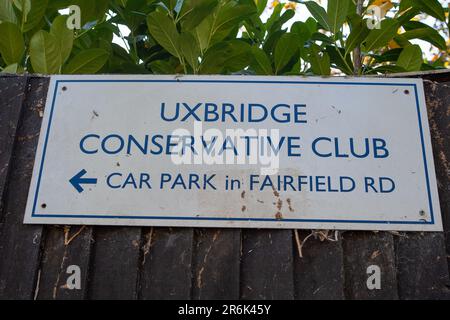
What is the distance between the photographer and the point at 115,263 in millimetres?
1243

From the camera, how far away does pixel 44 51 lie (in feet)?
4.90

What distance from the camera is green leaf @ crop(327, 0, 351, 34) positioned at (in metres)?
1.63

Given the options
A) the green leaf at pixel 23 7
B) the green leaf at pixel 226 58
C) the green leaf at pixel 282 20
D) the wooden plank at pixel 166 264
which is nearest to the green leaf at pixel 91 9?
the green leaf at pixel 23 7

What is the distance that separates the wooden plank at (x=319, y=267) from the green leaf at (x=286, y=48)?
648mm

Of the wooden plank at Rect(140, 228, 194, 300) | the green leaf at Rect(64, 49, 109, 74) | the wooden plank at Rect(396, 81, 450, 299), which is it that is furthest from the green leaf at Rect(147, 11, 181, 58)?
the wooden plank at Rect(396, 81, 450, 299)

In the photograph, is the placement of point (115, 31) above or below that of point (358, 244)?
above

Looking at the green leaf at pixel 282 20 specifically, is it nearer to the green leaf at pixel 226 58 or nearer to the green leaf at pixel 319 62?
the green leaf at pixel 226 58

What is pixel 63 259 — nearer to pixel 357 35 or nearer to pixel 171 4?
pixel 171 4

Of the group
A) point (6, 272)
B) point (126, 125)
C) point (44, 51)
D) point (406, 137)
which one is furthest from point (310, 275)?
point (44, 51)

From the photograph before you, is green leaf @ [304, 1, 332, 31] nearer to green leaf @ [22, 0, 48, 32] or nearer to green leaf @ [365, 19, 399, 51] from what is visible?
green leaf @ [365, 19, 399, 51]
